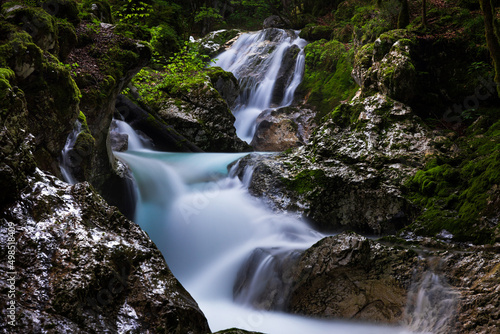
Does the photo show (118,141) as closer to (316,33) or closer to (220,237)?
(220,237)

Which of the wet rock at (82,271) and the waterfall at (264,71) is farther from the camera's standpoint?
the waterfall at (264,71)

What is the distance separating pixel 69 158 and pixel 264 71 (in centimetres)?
1237

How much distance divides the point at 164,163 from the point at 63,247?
6.45 meters

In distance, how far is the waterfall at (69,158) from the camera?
4805mm

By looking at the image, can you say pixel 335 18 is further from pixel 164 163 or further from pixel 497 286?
pixel 497 286

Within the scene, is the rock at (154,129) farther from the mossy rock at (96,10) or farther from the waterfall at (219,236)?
the mossy rock at (96,10)

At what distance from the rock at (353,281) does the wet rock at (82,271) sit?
6.62 feet

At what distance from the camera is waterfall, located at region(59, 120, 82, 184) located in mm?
4805

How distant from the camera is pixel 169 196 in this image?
761 centimetres

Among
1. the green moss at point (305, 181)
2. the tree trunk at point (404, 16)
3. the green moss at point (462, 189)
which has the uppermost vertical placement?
the tree trunk at point (404, 16)

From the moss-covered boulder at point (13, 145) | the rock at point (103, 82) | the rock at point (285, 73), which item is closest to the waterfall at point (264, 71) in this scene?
the rock at point (285, 73)

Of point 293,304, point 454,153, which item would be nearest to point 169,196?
point 293,304

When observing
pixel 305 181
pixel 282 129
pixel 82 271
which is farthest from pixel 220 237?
pixel 282 129

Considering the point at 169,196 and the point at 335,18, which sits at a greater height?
the point at 335,18
